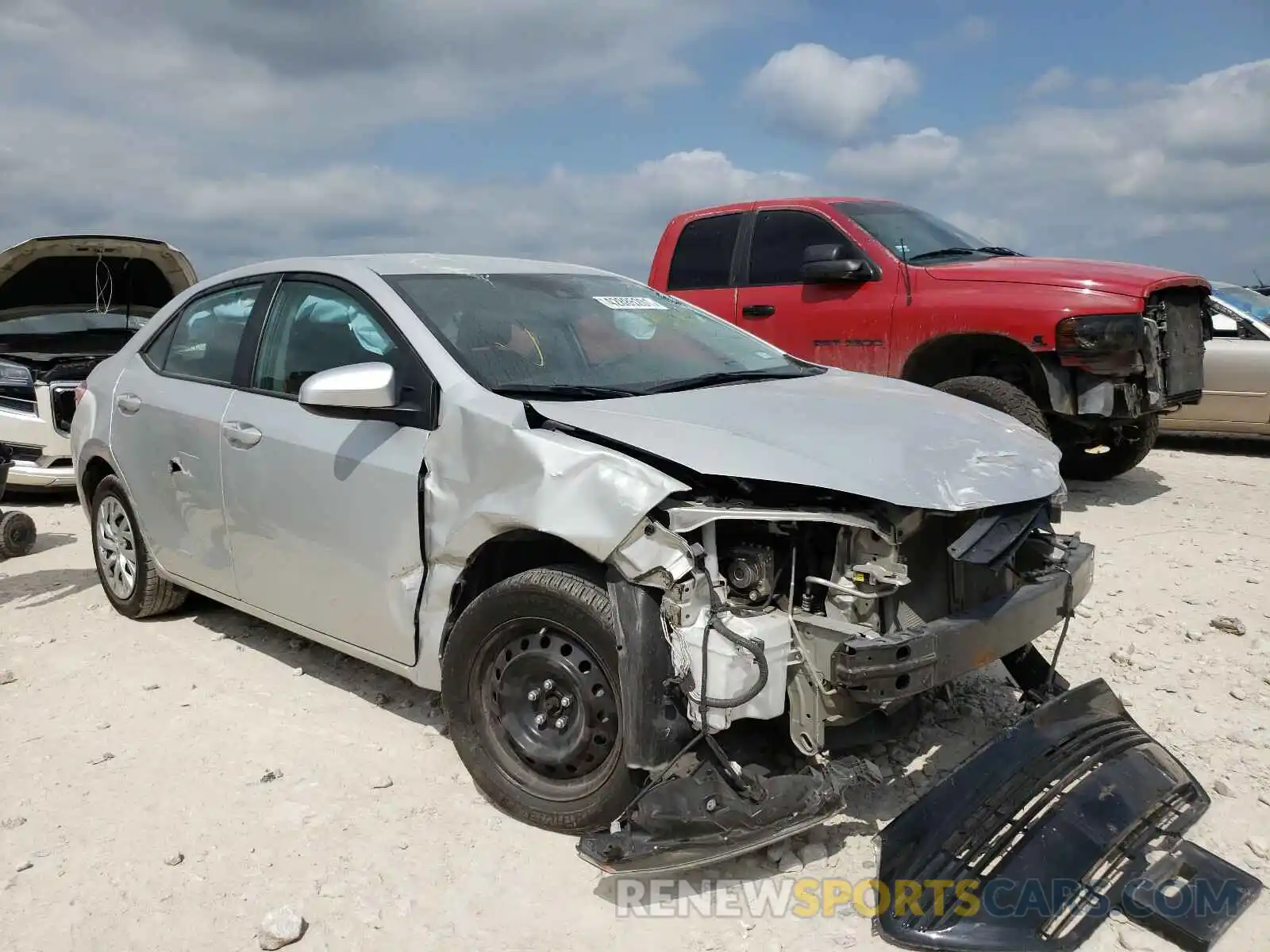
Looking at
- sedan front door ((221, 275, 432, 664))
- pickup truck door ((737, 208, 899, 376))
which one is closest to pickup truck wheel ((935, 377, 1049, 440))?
pickup truck door ((737, 208, 899, 376))

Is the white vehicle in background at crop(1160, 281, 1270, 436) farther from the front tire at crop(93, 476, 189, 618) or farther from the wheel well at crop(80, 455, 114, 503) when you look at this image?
the wheel well at crop(80, 455, 114, 503)

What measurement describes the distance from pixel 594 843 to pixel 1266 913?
5.85 feet

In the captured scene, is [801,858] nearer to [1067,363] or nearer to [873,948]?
[873,948]

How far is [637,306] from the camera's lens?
429cm

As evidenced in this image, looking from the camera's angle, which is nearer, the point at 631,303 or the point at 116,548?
the point at 631,303

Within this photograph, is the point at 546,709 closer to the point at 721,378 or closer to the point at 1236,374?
the point at 721,378

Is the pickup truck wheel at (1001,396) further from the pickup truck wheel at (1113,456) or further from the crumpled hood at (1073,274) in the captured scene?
the pickup truck wheel at (1113,456)

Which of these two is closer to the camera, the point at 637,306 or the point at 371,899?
the point at 371,899

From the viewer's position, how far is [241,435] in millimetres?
4113

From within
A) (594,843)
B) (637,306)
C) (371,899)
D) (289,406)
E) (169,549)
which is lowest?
(371,899)

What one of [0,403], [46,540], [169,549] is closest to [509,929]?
[169,549]

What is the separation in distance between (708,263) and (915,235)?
1.59 m

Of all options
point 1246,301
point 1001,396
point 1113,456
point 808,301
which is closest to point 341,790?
point 1001,396

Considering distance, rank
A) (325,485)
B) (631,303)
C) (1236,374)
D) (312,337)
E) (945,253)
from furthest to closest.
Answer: (1236,374) → (945,253) → (631,303) → (312,337) → (325,485)
